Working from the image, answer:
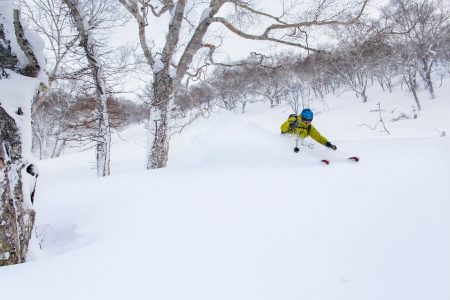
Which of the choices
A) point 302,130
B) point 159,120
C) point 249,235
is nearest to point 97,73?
point 159,120

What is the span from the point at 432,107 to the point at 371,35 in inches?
683

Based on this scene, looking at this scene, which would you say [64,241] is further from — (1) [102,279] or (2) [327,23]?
(2) [327,23]

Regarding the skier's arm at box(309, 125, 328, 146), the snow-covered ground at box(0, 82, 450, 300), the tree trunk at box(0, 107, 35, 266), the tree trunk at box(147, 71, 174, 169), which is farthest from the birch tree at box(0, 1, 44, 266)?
the skier's arm at box(309, 125, 328, 146)

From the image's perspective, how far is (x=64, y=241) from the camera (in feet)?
8.63

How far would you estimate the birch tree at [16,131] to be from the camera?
2234 millimetres

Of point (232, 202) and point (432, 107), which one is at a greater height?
point (432, 107)

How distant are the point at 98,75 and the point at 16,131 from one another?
5.03m

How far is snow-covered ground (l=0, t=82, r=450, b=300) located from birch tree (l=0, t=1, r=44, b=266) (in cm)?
27

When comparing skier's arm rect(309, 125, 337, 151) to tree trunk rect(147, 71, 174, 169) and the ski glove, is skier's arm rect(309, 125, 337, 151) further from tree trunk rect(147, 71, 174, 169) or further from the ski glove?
tree trunk rect(147, 71, 174, 169)

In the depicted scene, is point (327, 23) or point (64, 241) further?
point (327, 23)

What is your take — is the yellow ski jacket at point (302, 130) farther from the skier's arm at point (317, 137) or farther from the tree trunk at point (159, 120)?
the tree trunk at point (159, 120)

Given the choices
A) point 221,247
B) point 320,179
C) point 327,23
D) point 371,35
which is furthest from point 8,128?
point 371,35

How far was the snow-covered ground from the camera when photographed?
5.09 feet

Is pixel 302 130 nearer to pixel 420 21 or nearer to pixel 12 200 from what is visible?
pixel 12 200
